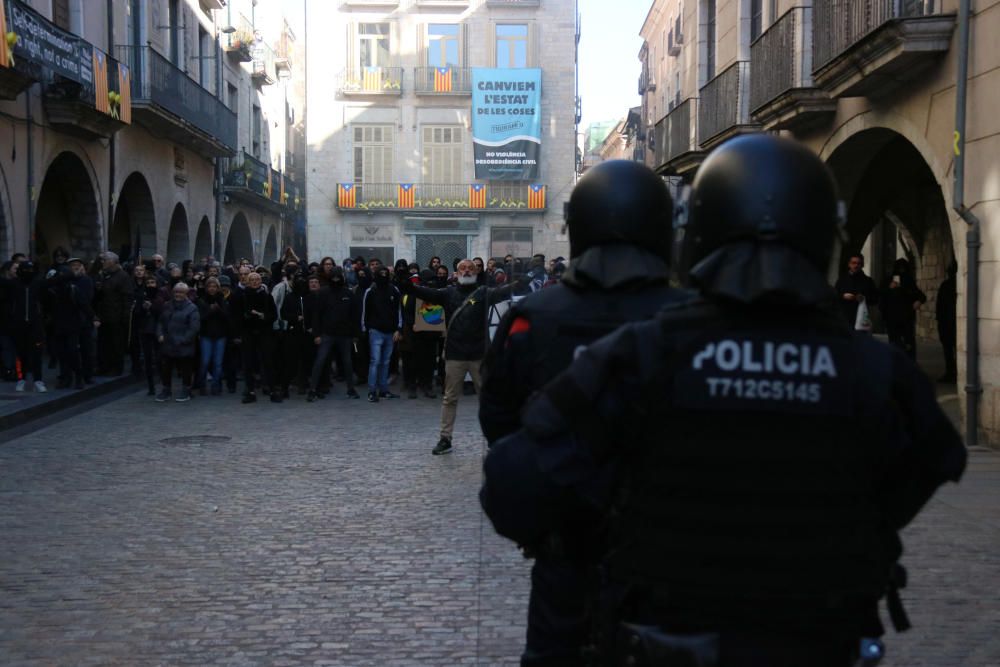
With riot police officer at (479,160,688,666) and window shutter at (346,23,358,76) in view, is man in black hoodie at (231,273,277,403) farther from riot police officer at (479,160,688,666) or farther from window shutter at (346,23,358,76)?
window shutter at (346,23,358,76)

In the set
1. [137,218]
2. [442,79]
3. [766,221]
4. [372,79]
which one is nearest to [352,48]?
[372,79]

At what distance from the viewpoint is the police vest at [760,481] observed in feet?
6.46

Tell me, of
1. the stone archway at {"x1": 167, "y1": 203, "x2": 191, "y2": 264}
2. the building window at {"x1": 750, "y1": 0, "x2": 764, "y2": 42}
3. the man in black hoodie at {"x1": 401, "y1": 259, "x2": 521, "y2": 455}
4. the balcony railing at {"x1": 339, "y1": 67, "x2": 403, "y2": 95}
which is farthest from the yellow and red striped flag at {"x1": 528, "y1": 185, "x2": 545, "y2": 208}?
the man in black hoodie at {"x1": 401, "y1": 259, "x2": 521, "y2": 455}

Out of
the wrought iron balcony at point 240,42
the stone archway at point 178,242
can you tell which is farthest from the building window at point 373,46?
the stone archway at point 178,242

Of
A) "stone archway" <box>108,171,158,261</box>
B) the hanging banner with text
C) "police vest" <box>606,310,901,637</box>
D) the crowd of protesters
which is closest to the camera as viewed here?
"police vest" <box>606,310,901,637</box>

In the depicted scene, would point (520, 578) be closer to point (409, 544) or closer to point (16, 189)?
point (409, 544)

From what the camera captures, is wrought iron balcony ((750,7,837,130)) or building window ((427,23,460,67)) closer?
wrought iron balcony ((750,7,837,130))

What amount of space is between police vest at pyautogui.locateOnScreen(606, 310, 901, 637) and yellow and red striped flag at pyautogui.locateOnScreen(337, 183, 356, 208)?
122 feet

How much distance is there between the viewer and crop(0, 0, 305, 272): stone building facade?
17172 mm

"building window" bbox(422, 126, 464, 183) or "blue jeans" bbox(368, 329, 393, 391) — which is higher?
"building window" bbox(422, 126, 464, 183)

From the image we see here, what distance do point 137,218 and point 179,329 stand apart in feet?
36.2

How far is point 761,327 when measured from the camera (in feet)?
6.61

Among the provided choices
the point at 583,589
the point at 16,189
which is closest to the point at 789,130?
the point at 16,189

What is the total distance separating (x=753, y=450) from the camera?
197 cm
